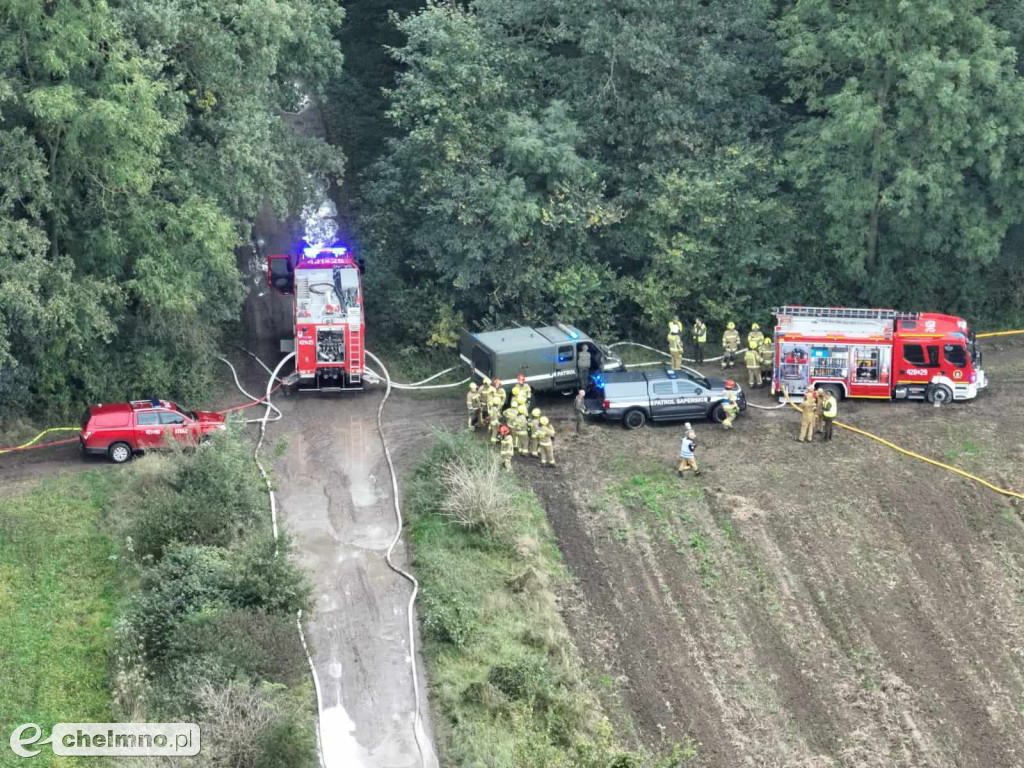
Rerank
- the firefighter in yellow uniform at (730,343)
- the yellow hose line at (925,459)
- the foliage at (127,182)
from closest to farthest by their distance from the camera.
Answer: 1. the foliage at (127,182)
2. the yellow hose line at (925,459)
3. the firefighter in yellow uniform at (730,343)

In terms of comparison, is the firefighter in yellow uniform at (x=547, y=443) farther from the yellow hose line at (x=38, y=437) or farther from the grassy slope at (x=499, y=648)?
the yellow hose line at (x=38, y=437)

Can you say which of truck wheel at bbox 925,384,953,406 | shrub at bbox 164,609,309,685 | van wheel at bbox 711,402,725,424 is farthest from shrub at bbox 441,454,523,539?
truck wheel at bbox 925,384,953,406

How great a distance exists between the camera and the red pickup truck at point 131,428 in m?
30.8

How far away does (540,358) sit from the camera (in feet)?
112

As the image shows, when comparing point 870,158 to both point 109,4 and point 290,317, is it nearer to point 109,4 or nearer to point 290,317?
point 290,317

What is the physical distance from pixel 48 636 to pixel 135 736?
13.3 feet

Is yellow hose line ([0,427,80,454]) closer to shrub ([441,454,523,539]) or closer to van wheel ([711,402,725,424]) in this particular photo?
shrub ([441,454,523,539])

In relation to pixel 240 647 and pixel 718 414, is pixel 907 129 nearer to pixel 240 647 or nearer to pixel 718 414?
pixel 718 414

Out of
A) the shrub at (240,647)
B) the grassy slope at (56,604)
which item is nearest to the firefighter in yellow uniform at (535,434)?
the shrub at (240,647)

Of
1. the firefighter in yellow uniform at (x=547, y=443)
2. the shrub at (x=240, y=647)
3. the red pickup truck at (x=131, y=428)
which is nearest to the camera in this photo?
the shrub at (x=240, y=647)

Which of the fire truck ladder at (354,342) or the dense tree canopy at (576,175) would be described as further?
the fire truck ladder at (354,342)

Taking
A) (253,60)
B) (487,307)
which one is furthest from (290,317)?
(253,60)

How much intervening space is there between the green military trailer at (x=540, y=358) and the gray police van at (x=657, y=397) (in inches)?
39.4

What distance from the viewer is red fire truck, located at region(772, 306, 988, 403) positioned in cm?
3419
